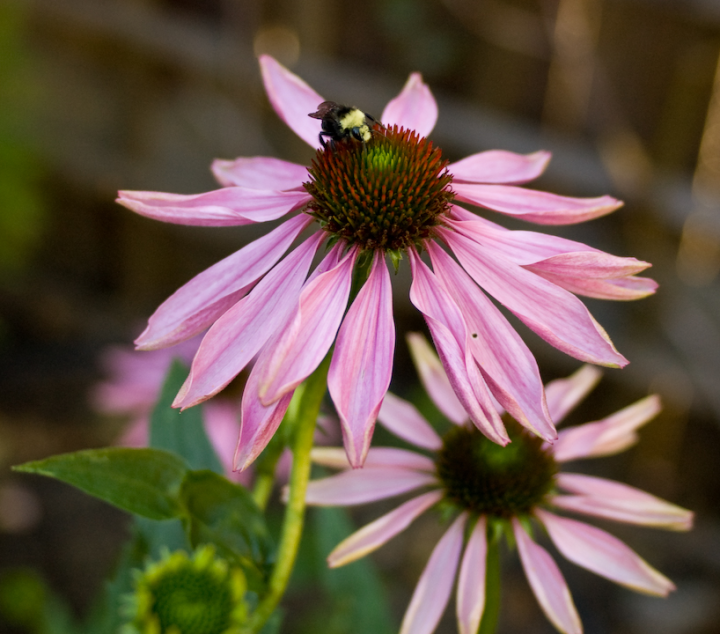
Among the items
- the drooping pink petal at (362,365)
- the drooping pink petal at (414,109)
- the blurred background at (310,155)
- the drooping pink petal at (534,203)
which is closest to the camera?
the drooping pink petal at (362,365)

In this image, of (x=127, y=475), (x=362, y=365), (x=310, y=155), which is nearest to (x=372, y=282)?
(x=362, y=365)

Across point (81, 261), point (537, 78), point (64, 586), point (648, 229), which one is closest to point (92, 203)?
point (81, 261)

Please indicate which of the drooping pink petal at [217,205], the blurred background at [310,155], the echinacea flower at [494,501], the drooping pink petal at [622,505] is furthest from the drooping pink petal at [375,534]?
the blurred background at [310,155]

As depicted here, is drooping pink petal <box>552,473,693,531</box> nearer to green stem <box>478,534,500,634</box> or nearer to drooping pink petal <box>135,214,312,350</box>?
green stem <box>478,534,500,634</box>

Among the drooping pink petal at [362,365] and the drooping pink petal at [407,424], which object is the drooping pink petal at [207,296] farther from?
the drooping pink petal at [407,424]

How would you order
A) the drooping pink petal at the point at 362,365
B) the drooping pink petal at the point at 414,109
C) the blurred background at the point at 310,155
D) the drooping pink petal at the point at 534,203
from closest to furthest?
the drooping pink petal at the point at 362,365 < the drooping pink petal at the point at 534,203 < the drooping pink petal at the point at 414,109 < the blurred background at the point at 310,155

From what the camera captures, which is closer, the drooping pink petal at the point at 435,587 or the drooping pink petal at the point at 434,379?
the drooping pink petal at the point at 435,587

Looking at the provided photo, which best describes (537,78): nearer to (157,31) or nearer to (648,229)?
(648,229)
